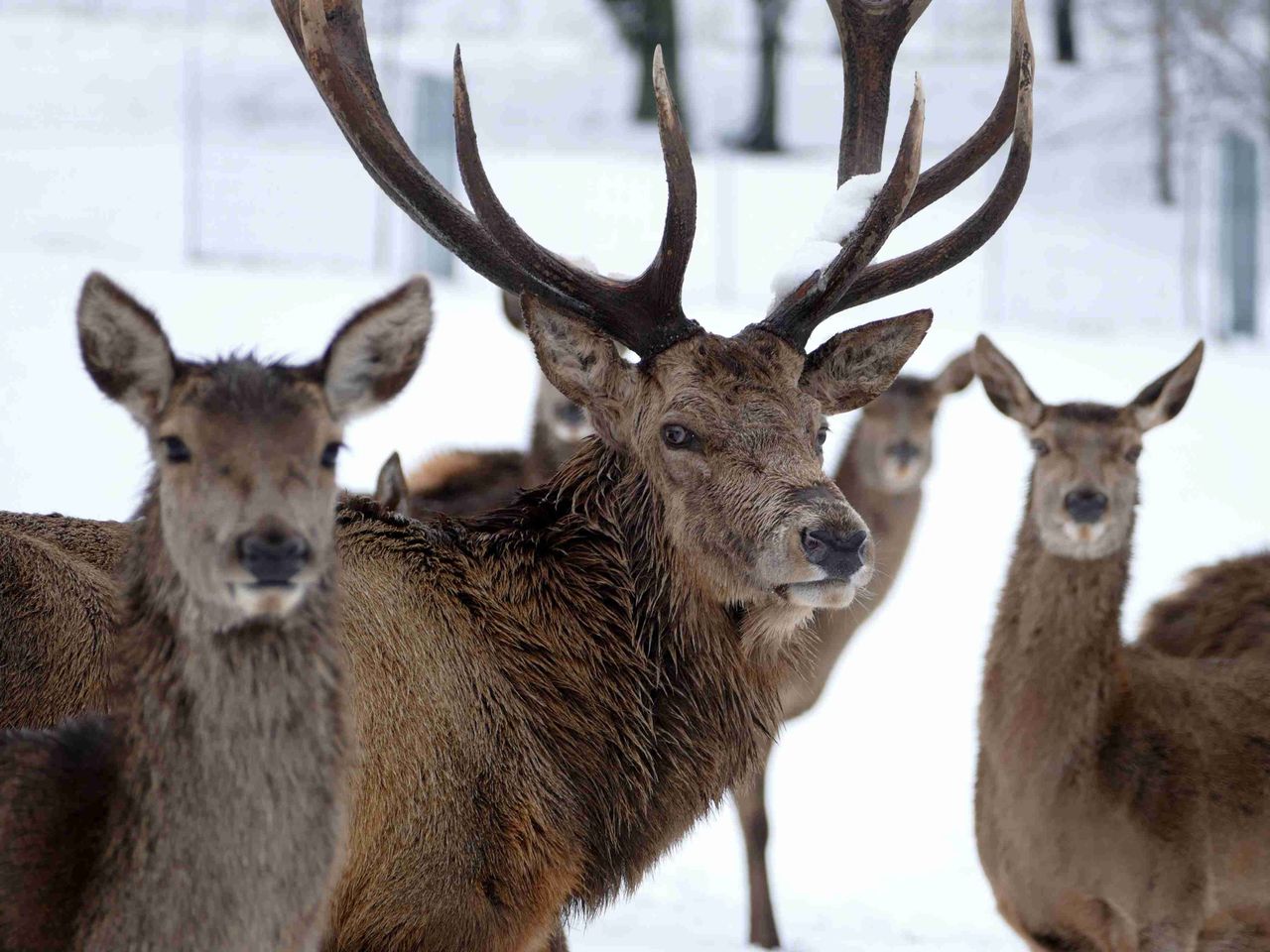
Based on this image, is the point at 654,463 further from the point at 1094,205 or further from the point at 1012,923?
the point at 1094,205

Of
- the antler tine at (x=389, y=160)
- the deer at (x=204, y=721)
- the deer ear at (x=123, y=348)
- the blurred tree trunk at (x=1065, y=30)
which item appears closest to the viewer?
the deer at (x=204, y=721)

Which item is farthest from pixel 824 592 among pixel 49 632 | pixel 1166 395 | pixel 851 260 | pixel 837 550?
pixel 1166 395

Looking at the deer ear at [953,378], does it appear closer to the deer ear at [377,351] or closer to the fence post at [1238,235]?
the deer ear at [377,351]

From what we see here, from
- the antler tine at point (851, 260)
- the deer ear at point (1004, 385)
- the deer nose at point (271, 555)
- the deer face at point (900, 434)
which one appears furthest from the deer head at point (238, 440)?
the deer face at point (900, 434)

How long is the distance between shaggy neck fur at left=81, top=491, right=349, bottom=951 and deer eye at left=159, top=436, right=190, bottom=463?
0.77ft

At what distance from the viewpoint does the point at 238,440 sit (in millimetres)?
3695

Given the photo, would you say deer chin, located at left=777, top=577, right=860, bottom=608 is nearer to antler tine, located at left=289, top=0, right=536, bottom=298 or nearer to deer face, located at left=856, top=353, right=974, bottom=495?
antler tine, located at left=289, top=0, right=536, bottom=298

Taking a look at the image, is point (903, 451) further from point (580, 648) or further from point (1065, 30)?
point (1065, 30)

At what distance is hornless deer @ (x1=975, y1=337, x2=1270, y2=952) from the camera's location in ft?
21.3

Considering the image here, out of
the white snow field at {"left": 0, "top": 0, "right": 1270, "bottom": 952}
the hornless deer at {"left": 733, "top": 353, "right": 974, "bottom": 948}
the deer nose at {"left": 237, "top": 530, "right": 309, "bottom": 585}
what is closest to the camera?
the deer nose at {"left": 237, "top": 530, "right": 309, "bottom": 585}

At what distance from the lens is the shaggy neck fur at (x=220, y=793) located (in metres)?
3.73

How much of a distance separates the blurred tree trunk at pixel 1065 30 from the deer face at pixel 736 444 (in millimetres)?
34153

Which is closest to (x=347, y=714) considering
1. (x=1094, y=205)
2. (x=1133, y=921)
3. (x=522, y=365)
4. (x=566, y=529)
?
(x=566, y=529)

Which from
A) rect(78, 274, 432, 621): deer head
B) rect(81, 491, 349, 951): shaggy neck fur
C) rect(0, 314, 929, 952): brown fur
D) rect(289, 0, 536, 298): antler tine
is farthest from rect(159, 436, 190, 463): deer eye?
rect(289, 0, 536, 298): antler tine
